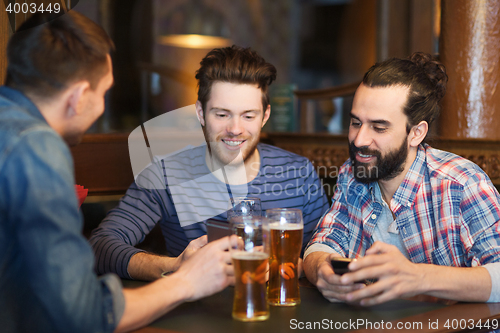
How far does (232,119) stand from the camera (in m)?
1.78

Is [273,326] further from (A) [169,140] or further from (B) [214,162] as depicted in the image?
(A) [169,140]

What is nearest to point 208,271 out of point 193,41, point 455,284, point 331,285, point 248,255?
point 248,255

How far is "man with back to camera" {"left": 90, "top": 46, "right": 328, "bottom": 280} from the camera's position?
→ 5.62 feet

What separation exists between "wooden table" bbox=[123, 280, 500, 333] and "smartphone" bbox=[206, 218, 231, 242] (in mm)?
158

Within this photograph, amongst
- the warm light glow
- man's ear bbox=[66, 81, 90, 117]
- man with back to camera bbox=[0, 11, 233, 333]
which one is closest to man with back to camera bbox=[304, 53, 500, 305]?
man with back to camera bbox=[0, 11, 233, 333]

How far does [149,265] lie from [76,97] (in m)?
0.59

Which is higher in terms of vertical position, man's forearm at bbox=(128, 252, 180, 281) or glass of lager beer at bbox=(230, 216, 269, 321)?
glass of lager beer at bbox=(230, 216, 269, 321)

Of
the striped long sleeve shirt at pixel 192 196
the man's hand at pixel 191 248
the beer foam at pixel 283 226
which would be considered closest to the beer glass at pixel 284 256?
the beer foam at pixel 283 226

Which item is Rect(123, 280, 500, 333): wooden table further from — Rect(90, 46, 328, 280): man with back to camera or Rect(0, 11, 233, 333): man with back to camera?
Rect(90, 46, 328, 280): man with back to camera

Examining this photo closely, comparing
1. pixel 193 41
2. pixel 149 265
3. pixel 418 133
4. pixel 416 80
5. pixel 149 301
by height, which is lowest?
pixel 149 265

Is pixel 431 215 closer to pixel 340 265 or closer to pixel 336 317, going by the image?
pixel 340 265

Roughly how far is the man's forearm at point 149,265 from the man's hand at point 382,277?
0.46m

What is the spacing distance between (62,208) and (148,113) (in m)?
5.41

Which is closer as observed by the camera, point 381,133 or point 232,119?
point 381,133
